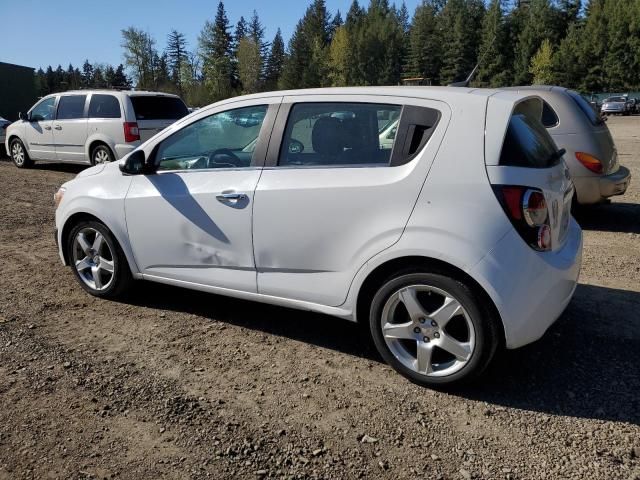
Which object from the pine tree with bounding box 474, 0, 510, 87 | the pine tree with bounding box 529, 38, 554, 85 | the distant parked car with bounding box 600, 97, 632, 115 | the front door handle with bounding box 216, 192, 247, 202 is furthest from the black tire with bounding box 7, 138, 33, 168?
the pine tree with bounding box 474, 0, 510, 87

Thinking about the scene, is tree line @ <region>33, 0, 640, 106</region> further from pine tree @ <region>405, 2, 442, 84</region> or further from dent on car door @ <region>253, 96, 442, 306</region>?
dent on car door @ <region>253, 96, 442, 306</region>

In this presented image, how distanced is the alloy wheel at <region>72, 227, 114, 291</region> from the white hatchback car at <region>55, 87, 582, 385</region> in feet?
1.42

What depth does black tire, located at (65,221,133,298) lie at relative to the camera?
4.38m

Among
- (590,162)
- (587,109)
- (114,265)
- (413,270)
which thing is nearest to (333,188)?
(413,270)

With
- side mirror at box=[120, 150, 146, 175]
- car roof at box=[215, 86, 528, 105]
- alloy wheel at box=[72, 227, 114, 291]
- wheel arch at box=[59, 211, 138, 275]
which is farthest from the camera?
alloy wheel at box=[72, 227, 114, 291]

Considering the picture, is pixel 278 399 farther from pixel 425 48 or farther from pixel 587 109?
pixel 425 48

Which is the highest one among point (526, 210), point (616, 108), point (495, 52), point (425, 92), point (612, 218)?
point (495, 52)

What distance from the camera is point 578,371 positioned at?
3.40 meters

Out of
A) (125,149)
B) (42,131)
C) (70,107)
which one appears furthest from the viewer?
(42,131)

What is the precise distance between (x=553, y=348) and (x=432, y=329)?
109cm

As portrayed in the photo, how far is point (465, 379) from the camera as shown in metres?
3.11

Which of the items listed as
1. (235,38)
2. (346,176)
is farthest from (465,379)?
(235,38)

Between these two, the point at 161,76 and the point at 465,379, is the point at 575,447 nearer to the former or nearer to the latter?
the point at 465,379

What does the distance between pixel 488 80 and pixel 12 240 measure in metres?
97.8
